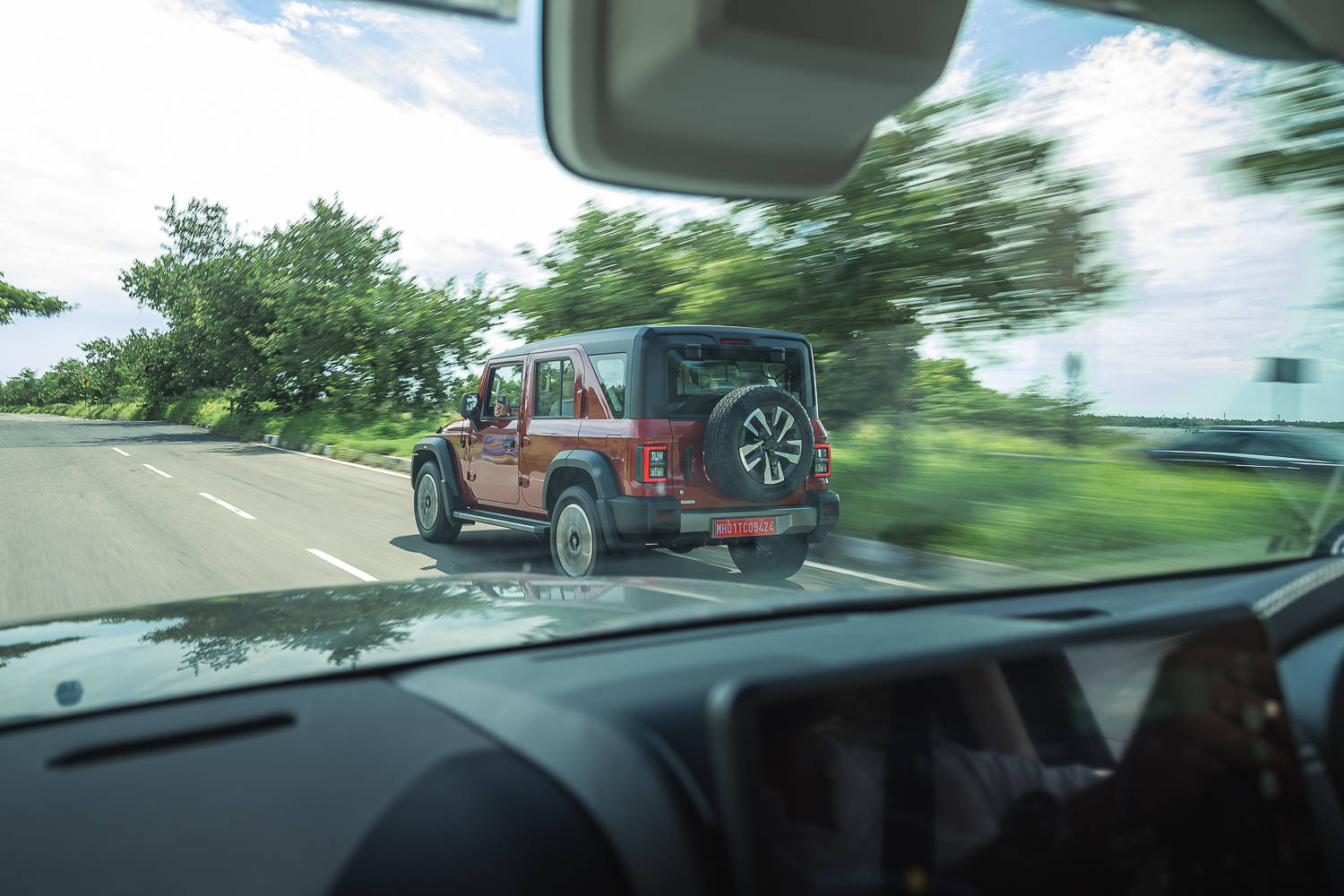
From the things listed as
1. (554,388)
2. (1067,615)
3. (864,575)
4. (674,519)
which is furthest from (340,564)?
(1067,615)

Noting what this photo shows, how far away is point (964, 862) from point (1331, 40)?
99.5 inches

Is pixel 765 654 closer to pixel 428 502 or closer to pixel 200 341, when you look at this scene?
pixel 428 502

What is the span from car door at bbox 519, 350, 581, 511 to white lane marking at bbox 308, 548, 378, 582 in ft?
5.13

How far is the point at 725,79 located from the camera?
1.81 m

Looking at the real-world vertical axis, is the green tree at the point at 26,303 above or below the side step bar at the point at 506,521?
above

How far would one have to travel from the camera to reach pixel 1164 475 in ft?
Answer: 27.6

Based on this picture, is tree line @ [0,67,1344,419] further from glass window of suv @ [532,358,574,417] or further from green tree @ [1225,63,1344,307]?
glass window of suv @ [532,358,574,417]

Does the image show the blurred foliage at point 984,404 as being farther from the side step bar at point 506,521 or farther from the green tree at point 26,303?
the green tree at point 26,303

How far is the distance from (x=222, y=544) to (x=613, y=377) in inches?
159

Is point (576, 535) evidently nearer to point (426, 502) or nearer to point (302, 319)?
point (426, 502)

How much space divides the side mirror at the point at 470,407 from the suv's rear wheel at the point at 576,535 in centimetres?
178

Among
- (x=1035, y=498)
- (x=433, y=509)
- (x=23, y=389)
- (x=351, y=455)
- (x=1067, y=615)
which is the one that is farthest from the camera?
(x=23, y=389)

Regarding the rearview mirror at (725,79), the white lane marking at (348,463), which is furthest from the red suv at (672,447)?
the white lane marking at (348,463)

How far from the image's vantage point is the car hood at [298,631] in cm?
210
